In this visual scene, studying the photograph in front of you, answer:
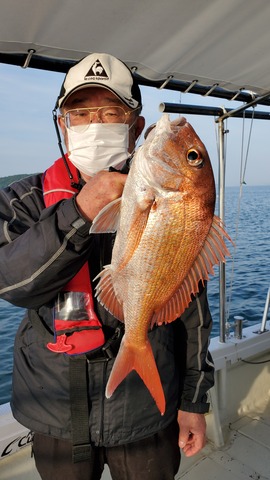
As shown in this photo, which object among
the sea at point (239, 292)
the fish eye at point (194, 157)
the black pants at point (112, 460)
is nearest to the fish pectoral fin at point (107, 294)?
the fish eye at point (194, 157)

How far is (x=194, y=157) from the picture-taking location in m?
1.50

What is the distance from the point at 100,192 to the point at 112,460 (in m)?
A: 1.47

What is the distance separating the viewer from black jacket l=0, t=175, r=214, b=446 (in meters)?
1.64

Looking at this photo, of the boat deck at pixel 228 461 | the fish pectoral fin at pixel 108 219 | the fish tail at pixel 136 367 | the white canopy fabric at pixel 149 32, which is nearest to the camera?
the fish pectoral fin at pixel 108 219

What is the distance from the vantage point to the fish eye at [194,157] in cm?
149

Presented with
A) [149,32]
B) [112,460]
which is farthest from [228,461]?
Answer: [149,32]

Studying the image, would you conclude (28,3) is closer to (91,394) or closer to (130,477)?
(91,394)

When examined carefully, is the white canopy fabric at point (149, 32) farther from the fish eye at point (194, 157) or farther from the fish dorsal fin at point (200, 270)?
the fish dorsal fin at point (200, 270)

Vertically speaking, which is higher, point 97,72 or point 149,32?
point 149,32

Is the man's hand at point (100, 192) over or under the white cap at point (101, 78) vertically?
under

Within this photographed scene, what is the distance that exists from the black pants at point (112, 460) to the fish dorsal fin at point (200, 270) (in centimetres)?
86

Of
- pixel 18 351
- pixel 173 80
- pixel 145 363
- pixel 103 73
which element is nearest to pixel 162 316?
pixel 145 363

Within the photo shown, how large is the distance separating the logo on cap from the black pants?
1.84m

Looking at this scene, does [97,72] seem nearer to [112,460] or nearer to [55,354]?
[55,354]
